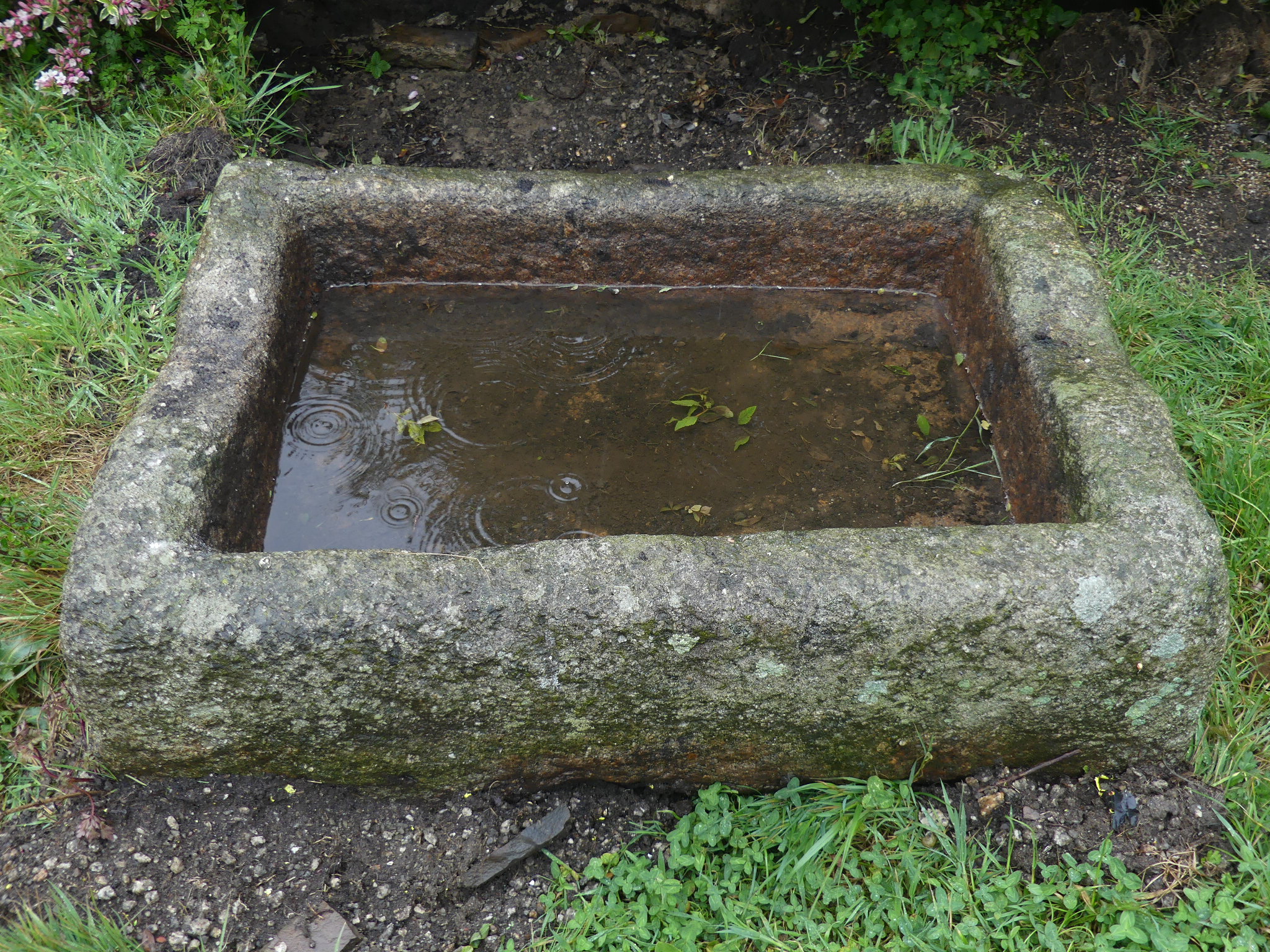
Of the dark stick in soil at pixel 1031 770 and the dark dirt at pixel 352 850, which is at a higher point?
the dark stick in soil at pixel 1031 770

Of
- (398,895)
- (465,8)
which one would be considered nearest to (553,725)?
(398,895)

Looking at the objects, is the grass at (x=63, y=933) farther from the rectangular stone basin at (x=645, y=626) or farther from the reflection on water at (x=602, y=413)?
the reflection on water at (x=602, y=413)

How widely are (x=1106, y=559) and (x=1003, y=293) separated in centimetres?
77

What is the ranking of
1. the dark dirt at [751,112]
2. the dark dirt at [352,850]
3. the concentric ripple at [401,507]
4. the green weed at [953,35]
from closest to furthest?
the dark dirt at [352,850]
the concentric ripple at [401,507]
the dark dirt at [751,112]
the green weed at [953,35]

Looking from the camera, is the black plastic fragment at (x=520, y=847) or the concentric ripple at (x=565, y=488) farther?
the concentric ripple at (x=565, y=488)

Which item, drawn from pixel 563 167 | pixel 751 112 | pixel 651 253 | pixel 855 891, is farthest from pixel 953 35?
pixel 855 891

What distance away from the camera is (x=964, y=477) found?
1.99 meters

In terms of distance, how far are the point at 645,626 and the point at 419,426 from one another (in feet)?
2.74

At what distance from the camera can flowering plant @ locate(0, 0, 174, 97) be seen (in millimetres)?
2797

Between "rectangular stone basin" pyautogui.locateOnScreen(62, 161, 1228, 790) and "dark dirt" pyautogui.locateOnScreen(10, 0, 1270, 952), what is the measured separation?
0.10 meters

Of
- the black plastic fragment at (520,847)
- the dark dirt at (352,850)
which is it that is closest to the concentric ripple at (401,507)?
the dark dirt at (352,850)

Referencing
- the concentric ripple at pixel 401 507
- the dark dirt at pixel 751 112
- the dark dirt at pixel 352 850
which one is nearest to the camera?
the dark dirt at pixel 352 850

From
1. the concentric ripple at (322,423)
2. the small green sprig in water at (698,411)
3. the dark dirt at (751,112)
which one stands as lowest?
the concentric ripple at (322,423)

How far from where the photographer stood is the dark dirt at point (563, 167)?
5.31 feet
